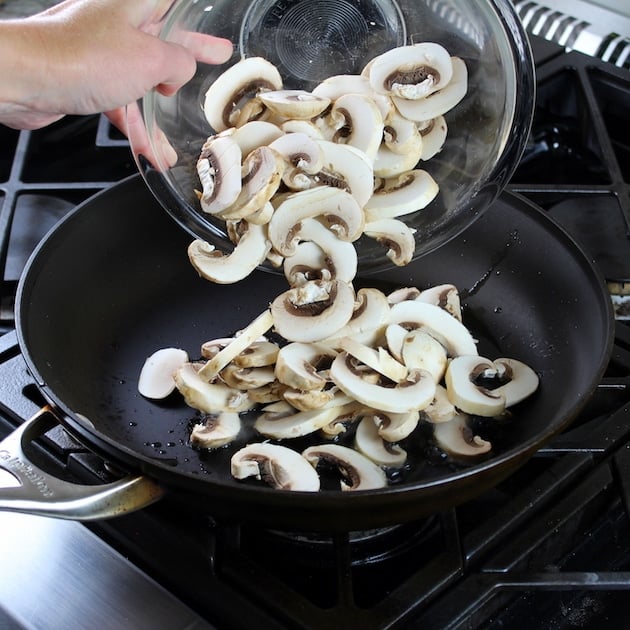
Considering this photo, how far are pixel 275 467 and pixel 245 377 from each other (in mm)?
146

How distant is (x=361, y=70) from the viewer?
1036mm

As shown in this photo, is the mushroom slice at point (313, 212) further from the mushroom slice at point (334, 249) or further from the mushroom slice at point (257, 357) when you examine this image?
the mushroom slice at point (257, 357)

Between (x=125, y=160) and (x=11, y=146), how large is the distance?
269 mm

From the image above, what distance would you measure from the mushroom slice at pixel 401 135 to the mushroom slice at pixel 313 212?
0.10 meters

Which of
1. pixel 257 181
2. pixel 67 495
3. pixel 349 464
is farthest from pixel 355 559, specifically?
pixel 257 181

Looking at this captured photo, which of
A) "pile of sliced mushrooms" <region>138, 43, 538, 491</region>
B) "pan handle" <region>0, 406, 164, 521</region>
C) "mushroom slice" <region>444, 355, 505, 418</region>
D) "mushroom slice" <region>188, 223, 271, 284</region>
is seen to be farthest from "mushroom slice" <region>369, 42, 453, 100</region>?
"pan handle" <region>0, 406, 164, 521</region>

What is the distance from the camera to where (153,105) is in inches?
39.3

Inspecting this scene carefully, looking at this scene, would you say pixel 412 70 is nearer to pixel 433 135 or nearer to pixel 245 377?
pixel 433 135

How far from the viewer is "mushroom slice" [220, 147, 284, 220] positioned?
88cm

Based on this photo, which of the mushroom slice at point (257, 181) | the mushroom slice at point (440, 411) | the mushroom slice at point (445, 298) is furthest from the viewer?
the mushroom slice at point (445, 298)

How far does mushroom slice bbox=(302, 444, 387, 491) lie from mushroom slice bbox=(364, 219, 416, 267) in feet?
0.77

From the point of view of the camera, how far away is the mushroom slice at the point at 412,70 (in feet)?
3.13

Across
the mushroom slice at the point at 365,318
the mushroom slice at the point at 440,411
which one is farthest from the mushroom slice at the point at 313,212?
the mushroom slice at the point at 440,411

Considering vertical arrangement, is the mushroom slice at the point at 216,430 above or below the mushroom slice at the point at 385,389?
below
